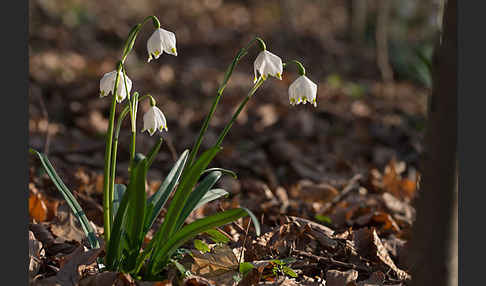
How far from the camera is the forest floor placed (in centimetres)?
188

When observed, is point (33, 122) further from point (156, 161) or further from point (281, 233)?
point (281, 233)

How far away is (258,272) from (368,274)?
0.48m

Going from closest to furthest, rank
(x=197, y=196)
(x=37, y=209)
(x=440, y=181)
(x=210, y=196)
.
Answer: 1. (x=440, y=181)
2. (x=197, y=196)
3. (x=210, y=196)
4. (x=37, y=209)

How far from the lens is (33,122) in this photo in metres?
3.97

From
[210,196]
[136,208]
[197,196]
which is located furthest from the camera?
[210,196]

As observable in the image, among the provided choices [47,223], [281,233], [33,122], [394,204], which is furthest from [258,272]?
[33,122]

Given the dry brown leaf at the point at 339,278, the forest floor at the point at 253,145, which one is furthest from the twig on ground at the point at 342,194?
the dry brown leaf at the point at 339,278

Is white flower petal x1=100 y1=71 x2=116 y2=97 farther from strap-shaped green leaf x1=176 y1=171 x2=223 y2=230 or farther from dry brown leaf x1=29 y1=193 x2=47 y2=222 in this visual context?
dry brown leaf x1=29 y1=193 x2=47 y2=222

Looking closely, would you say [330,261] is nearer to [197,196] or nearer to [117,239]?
[197,196]

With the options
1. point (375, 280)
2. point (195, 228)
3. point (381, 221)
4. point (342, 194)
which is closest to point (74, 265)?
A: point (195, 228)

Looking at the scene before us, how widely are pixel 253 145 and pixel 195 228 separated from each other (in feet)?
8.31

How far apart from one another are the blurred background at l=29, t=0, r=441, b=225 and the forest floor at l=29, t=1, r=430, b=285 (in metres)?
0.02

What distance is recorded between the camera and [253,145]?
4.05 metres

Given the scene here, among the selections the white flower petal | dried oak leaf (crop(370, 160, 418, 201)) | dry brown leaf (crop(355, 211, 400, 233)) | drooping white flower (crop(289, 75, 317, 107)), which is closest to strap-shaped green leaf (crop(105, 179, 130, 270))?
the white flower petal
